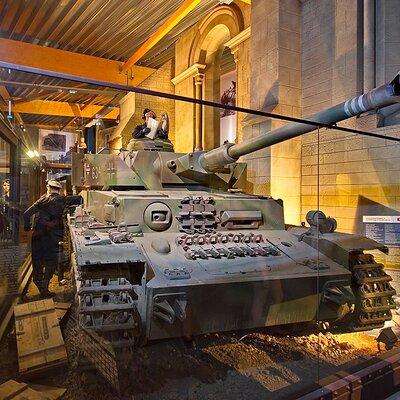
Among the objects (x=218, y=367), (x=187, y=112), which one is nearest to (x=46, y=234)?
(x=218, y=367)

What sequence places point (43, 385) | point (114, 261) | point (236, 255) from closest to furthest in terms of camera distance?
point (114, 261) < point (43, 385) < point (236, 255)

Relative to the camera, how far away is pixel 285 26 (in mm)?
7902

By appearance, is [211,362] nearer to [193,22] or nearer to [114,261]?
[114,261]

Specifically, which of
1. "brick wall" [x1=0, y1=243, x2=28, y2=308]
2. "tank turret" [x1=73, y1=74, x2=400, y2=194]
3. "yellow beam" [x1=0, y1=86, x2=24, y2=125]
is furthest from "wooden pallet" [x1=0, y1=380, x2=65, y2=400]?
"yellow beam" [x1=0, y1=86, x2=24, y2=125]

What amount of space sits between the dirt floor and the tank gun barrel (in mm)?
1967

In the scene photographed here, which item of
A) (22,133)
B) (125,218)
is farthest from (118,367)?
(22,133)

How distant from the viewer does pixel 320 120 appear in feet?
10.7

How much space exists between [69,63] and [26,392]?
6.24 metres

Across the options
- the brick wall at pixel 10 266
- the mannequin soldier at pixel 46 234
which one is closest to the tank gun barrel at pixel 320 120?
the mannequin soldier at pixel 46 234

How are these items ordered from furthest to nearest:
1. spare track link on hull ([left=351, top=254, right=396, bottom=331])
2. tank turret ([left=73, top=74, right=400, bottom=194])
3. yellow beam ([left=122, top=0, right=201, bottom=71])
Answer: yellow beam ([left=122, top=0, right=201, bottom=71])
tank turret ([left=73, top=74, right=400, bottom=194])
spare track link on hull ([left=351, top=254, right=396, bottom=331])

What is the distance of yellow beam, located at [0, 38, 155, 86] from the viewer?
20.6ft

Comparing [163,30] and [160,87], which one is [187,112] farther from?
[163,30]

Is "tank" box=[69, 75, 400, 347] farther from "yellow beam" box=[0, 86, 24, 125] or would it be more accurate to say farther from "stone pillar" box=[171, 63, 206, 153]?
"stone pillar" box=[171, 63, 206, 153]

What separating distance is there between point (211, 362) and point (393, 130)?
4.36 meters
